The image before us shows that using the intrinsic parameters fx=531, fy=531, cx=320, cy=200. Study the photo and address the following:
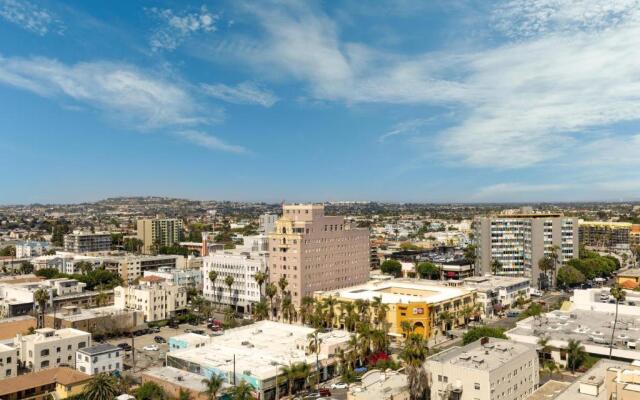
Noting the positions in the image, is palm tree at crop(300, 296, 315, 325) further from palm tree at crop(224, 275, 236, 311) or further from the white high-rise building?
palm tree at crop(224, 275, 236, 311)

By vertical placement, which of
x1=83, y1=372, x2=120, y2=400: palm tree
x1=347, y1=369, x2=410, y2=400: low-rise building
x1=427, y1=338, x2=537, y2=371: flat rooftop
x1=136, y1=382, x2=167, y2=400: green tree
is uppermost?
x1=427, y1=338, x2=537, y2=371: flat rooftop

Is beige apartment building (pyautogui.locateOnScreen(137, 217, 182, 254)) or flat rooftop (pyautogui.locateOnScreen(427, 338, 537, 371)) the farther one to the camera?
beige apartment building (pyautogui.locateOnScreen(137, 217, 182, 254))

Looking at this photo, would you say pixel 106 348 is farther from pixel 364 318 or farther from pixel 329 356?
pixel 364 318

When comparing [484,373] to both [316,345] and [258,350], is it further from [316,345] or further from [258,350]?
[258,350]

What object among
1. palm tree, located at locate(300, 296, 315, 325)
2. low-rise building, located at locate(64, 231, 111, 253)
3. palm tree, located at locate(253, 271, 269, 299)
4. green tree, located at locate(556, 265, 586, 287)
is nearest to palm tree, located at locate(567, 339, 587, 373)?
palm tree, located at locate(300, 296, 315, 325)

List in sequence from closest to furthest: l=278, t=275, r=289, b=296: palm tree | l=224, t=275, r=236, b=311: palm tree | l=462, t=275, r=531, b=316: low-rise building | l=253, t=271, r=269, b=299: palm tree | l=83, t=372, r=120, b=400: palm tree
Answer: l=83, t=372, r=120, b=400: palm tree
l=278, t=275, r=289, b=296: palm tree
l=253, t=271, r=269, b=299: palm tree
l=462, t=275, r=531, b=316: low-rise building
l=224, t=275, r=236, b=311: palm tree

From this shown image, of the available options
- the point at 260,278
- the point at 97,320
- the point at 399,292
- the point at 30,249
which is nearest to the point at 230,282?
the point at 260,278

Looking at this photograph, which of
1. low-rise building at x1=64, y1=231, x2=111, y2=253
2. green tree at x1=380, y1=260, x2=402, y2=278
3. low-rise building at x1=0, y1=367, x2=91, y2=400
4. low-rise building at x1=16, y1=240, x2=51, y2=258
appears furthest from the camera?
low-rise building at x1=64, y1=231, x2=111, y2=253
